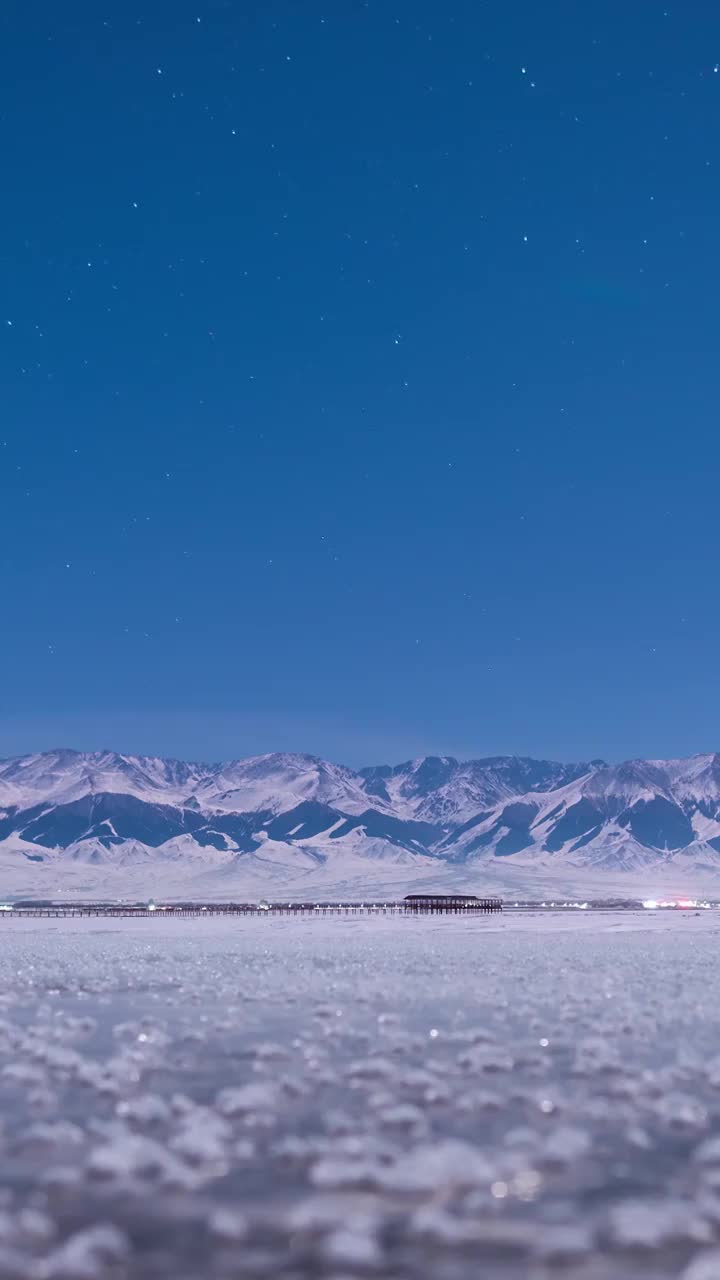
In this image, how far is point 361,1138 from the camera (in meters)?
8.38

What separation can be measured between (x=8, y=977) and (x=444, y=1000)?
1201 centimetres

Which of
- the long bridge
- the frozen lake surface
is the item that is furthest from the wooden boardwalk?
the frozen lake surface

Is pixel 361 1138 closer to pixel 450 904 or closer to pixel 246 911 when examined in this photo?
pixel 246 911

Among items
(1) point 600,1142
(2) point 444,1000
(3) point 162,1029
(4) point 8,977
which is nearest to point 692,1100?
(1) point 600,1142

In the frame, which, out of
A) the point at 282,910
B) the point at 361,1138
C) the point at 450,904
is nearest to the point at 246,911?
the point at 282,910

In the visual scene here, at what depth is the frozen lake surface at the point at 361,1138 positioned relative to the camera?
5887 mm

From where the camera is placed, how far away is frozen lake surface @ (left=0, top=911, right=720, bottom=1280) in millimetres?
5887

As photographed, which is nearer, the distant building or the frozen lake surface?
the frozen lake surface

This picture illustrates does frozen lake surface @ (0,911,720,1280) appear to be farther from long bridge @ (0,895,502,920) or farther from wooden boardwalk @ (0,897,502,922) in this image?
long bridge @ (0,895,502,920)

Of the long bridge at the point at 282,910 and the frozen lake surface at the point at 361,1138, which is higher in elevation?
the frozen lake surface at the point at 361,1138

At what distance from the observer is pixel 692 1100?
1005 centimetres

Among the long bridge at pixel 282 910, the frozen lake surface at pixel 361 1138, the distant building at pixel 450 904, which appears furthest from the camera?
the distant building at pixel 450 904

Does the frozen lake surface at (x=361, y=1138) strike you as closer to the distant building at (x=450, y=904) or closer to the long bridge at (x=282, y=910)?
the long bridge at (x=282, y=910)

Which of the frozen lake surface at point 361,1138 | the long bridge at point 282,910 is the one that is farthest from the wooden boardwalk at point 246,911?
the frozen lake surface at point 361,1138
